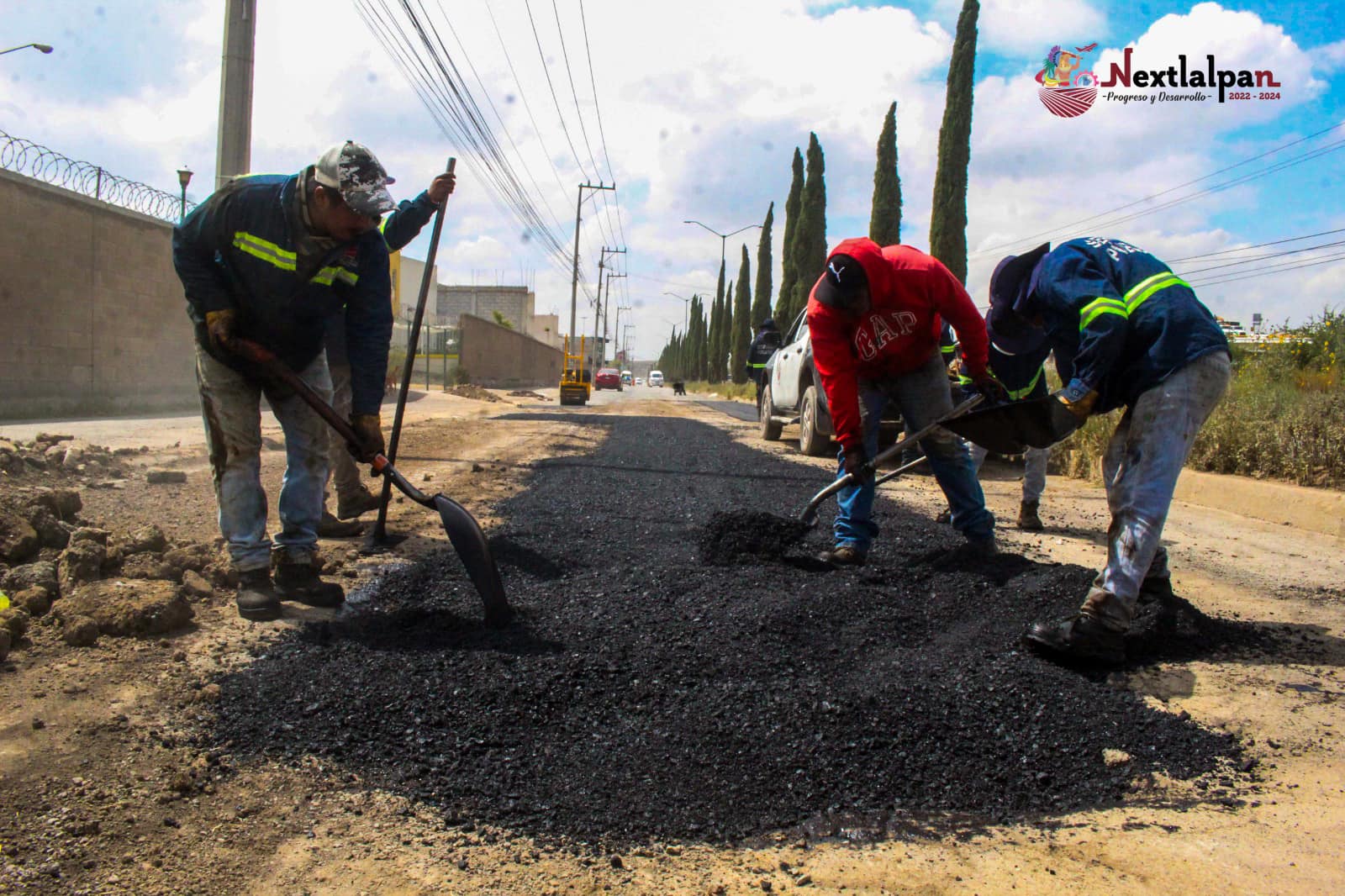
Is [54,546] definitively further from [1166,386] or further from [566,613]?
[1166,386]

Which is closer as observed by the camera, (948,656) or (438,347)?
(948,656)

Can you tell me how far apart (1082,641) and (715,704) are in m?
1.22

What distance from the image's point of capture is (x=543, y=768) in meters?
2.09

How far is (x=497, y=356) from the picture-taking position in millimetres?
42125

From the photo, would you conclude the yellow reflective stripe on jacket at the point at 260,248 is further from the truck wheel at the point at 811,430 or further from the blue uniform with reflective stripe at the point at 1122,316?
the truck wheel at the point at 811,430

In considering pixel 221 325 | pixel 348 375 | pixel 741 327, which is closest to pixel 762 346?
pixel 348 375

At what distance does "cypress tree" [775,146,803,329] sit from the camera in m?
37.8

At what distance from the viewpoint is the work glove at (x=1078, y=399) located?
112 inches

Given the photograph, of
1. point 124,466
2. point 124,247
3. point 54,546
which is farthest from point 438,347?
point 54,546

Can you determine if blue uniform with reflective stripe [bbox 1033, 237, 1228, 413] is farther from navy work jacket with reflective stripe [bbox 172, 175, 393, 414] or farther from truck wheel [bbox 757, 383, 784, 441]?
truck wheel [bbox 757, 383, 784, 441]

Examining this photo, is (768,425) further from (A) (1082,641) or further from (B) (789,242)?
(B) (789,242)

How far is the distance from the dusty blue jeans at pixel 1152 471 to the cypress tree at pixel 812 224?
34.3 metres

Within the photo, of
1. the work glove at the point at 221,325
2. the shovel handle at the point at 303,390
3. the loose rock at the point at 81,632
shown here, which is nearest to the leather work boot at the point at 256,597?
the loose rock at the point at 81,632

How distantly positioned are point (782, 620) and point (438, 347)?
35586 millimetres
